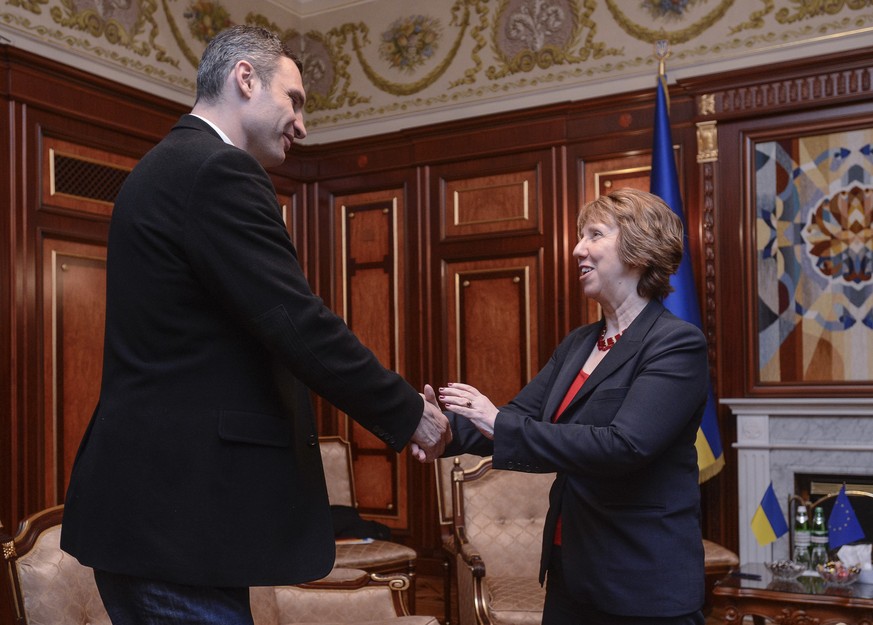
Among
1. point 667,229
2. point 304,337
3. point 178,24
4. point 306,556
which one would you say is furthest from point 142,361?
point 178,24

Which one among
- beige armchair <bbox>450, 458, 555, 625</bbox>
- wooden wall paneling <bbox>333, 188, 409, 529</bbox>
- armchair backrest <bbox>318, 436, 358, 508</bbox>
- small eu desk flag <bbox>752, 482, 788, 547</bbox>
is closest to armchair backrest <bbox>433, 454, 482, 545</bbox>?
beige armchair <bbox>450, 458, 555, 625</bbox>

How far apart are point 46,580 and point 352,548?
2.28m

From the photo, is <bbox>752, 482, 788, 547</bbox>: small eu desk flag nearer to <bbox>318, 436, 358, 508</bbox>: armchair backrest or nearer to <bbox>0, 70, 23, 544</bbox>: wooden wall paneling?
<bbox>318, 436, 358, 508</bbox>: armchair backrest

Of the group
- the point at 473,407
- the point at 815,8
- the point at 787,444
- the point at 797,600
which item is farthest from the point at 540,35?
the point at 473,407

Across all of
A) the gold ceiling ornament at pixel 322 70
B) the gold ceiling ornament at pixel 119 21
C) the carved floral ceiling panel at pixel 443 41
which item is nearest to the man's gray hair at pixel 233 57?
the carved floral ceiling panel at pixel 443 41

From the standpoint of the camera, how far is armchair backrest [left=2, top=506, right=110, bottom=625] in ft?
7.97

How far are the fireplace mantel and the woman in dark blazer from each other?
3.02 meters

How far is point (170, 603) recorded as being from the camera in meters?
1.51

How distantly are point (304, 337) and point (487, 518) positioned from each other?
2.62m

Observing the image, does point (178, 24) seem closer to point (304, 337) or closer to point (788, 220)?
point (788, 220)

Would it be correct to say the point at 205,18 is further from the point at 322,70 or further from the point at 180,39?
the point at 322,70

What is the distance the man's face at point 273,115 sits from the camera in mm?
1753

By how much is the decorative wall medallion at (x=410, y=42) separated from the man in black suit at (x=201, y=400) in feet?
16.0

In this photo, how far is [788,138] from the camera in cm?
505
